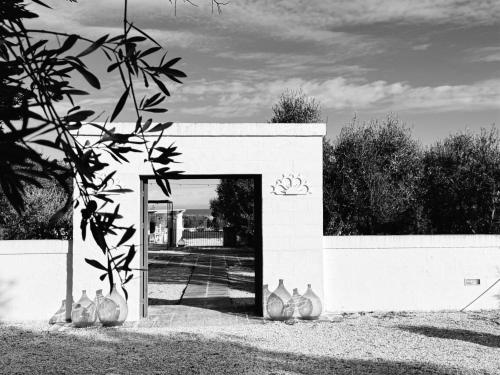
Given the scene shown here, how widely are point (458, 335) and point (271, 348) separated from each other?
3.13 m

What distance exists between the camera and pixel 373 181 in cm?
1530

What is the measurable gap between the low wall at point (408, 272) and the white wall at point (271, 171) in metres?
0.65

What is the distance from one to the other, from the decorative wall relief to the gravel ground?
235 cm

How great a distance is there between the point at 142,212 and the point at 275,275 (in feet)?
8.93

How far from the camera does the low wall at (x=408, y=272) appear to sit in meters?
10.5

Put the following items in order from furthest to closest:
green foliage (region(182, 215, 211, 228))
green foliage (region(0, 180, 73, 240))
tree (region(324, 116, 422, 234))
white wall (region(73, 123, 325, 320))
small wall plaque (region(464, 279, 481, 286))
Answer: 1. green foliage (region(182, 215, 211, 228))
2. green foliage (region(0, 180, 73, 240))
3. tree (region(324, 116, 422, 234))
4. small wall plaque (region(464, 279, 481, 286))
5. white wall (region(73, 123, 325, 320))

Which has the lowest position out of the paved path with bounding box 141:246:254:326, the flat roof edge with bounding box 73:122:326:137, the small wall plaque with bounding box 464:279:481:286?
the paved path with bounding box 141:246:254:326

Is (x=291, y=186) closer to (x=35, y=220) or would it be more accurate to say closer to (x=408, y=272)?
(x=408, y=272)

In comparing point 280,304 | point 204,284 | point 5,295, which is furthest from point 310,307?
point 204,284

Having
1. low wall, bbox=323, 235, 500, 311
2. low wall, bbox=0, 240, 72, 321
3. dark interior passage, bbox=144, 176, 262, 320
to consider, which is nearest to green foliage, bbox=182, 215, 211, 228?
dark interior passage, bbox=144, 176, 262, 320

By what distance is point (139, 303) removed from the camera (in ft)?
32.2

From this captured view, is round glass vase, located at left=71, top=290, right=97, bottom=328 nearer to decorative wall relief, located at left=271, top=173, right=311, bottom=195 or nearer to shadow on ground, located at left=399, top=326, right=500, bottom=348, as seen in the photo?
decorative wall relief, located at left=271, top=173, right=311, bottom=195

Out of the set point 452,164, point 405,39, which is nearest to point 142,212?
point 405,39

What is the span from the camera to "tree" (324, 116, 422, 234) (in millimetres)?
15266
